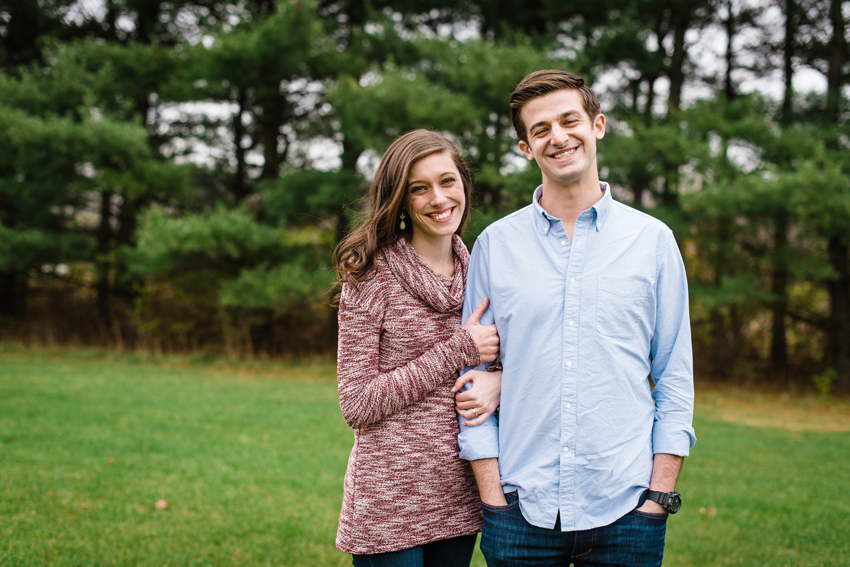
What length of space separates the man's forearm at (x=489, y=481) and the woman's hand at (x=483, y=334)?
0.30 metres

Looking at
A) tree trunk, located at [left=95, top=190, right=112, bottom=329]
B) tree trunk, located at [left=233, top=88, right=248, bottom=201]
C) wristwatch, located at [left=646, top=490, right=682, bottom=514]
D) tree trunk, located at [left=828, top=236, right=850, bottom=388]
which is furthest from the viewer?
tree trunk, located at [left=233, top=88, right=248, bottom=201]

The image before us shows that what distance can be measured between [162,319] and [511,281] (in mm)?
14336

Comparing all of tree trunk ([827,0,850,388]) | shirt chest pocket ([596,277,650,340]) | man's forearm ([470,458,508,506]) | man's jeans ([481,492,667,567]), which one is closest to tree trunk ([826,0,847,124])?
tree trunk ([827,0,850,388])

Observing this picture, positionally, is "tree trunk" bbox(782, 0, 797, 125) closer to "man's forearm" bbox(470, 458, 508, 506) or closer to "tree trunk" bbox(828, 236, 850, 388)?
"tree trunk" bbox(828, 236, 850, 388)

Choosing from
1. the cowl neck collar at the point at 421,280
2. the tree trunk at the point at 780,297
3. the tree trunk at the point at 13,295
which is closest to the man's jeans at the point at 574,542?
the cowl neck collar at the point at 421,280

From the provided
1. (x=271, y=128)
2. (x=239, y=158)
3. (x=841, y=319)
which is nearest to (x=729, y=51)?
(x=841, y=319)

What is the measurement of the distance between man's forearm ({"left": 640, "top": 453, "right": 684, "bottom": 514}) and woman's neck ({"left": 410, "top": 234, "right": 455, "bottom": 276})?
865mm

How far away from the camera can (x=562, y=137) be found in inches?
70.1

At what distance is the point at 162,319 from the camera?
14.5 meters

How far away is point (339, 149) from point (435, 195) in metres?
13.1

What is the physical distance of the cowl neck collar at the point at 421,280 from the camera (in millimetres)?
1875

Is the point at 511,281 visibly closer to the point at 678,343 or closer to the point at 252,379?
the point at 678,343

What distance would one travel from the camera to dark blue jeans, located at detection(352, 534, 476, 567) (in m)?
1.82

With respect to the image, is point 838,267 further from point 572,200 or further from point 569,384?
point 569,384
